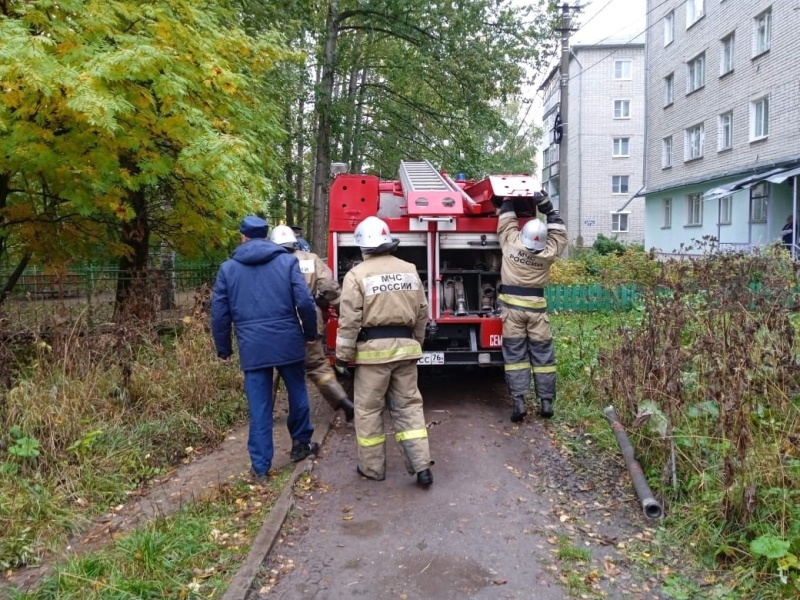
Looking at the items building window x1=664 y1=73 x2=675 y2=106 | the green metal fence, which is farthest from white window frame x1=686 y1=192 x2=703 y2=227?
the green metal fence

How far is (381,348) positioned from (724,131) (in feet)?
69.0

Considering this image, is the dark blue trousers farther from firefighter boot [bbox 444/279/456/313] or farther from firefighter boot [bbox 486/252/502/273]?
firefighter boot [bbox 486/252/502/273]

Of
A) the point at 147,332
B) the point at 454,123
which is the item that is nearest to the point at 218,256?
the point at 147,332

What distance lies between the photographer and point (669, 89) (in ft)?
83.4

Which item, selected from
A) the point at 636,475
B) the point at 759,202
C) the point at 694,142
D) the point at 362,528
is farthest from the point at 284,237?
the point at 694,142

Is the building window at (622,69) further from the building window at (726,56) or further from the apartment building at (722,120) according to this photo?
the building window at (726,56)

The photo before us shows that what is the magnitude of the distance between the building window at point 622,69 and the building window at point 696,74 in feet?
44.2

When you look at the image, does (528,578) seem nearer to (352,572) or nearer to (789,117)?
(352,572)

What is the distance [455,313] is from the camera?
260 inches

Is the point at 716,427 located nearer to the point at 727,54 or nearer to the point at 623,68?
the point at 727,54

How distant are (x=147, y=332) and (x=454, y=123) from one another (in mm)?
12808

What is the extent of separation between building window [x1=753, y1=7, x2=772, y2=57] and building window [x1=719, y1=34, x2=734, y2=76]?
152cm

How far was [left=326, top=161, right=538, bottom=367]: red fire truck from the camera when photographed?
6.20 m

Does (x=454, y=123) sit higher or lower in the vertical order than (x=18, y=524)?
higher
